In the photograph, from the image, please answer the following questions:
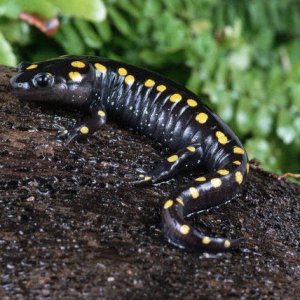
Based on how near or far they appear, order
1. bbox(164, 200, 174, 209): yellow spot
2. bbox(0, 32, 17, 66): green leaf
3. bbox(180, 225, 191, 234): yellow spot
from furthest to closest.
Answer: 1. bbox(0, 32, 17, 66): green leaf
2. bbox(164, 200, 174, 209): yellow spot
3. bbox(180, 225, 191, 234): yellow spot

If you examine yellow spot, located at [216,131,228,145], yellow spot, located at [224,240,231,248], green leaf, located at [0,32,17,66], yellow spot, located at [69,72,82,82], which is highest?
yellow spot, located at [216,131,228,145]

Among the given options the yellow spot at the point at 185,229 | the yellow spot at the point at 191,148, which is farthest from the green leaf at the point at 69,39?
the yellow spot at the point at 185,229

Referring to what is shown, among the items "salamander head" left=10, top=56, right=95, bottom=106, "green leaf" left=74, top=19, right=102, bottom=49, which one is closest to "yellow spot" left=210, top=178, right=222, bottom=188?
"salamander head" left=10, top=56, right=95, bottom=106

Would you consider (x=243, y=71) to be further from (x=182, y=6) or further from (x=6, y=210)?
(x=6, y=210)

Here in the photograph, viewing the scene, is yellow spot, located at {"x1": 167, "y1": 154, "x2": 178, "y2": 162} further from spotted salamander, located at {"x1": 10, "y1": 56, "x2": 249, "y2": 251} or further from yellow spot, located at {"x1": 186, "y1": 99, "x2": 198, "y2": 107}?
yellow spot, located at {"x1": 186, "y1": 99, "x2": 198, "y2": 107}

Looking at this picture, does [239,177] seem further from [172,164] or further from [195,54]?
[195,54]

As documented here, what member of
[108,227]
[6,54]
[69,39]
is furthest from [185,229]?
[69,39]

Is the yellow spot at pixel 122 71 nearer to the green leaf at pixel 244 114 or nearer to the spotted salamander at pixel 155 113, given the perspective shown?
the spotted salamander at pixel 155 113
